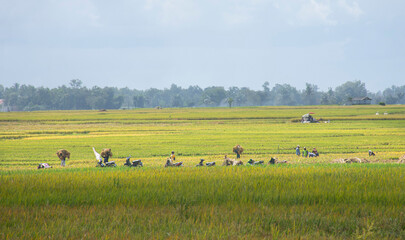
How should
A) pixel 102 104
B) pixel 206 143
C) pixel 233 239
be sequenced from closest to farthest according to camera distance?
pixel 233 239
pixel 206 143
pixel 102 104

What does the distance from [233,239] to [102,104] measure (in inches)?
7583

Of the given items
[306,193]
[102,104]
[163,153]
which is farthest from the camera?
[102,104]

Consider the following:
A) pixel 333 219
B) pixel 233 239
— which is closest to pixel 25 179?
pixel 233 239

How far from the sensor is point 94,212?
8.18 meters

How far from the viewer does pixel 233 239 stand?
6.65 m

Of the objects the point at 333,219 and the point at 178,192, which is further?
the point at 178,192

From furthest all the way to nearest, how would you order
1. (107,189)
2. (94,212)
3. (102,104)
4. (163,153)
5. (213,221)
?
(102,104), (163,153), (107,189), (94,212), (213,221)

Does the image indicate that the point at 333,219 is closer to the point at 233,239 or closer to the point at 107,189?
the point at 233,239

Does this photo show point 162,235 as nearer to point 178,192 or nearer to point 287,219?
point 287,219

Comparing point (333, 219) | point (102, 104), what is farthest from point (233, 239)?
point (102, 104)

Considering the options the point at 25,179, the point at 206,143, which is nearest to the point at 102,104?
the point at 206,143

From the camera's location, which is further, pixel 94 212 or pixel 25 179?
pixel 25 179

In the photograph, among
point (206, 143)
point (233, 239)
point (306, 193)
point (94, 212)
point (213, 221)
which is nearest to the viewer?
point (233, 239)

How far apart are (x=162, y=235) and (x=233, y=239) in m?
1.11
